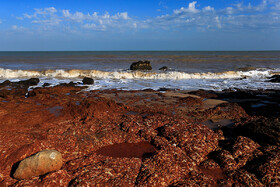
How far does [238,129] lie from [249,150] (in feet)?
5.31

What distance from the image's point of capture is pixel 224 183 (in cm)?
436

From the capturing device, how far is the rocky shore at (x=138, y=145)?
4.43m

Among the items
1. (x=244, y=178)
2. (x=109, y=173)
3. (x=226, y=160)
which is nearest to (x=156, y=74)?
(x=226, y=160)

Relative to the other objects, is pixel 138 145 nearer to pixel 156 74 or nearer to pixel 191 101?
pixel 191 101

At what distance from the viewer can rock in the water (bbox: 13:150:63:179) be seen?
14.5 ft

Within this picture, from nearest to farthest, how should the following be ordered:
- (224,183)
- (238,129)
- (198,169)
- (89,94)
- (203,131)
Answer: (224,183), (198,169), (203,131), (238,129), (89,94)

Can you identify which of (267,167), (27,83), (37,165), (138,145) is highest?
(27,83)

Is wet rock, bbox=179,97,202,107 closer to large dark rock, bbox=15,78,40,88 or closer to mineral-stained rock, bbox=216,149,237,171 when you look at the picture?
mineral-stained rock, bbox=216,149,237,171

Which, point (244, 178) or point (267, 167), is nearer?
point (244, 178)

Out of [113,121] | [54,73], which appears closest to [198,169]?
[113,121]

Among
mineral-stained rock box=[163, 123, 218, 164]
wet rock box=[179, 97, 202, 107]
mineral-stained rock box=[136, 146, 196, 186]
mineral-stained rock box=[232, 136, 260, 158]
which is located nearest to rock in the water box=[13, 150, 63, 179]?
mineral-stained rock box=[136, 146, 196, 186]

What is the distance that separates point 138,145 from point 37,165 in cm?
274

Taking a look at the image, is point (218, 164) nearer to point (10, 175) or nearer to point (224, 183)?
point (224, 183)

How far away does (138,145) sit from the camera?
6.12 meters
